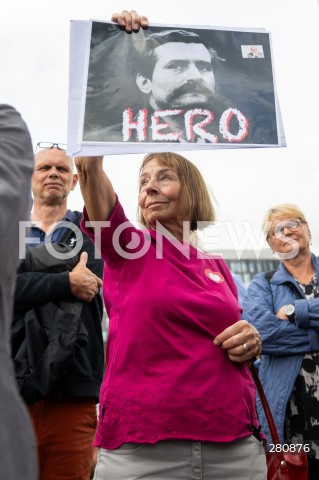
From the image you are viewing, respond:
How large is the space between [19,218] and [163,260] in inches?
45.3

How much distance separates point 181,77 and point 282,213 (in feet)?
6.44

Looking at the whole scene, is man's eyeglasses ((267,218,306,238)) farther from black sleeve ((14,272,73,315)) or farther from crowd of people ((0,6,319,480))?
black sleeve ((14,272,73,315))

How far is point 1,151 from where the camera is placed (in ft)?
3.51

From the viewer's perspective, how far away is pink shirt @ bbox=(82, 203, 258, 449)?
1889mm

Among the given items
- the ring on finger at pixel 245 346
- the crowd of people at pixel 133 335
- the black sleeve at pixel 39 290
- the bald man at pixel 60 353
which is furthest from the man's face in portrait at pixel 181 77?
the black sleeve at pixel 39 290

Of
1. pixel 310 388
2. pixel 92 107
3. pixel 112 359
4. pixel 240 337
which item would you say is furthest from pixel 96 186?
pixel 310 388

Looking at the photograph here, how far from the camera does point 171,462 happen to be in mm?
1864

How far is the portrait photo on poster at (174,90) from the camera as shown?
2.04 m

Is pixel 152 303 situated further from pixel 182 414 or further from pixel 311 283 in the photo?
pixel 311 283

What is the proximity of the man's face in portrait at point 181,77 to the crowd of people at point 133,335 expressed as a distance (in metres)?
0.17

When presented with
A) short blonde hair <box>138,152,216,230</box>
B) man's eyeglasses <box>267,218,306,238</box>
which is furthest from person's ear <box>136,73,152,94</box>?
man's eyeglasses <box>267,218,306,238</box>

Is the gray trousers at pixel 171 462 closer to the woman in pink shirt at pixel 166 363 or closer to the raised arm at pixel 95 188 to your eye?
the woman in pink shirt at pixel 166 363

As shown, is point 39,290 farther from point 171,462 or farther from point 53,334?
point 171,462

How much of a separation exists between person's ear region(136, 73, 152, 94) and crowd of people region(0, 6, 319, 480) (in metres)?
0.22
